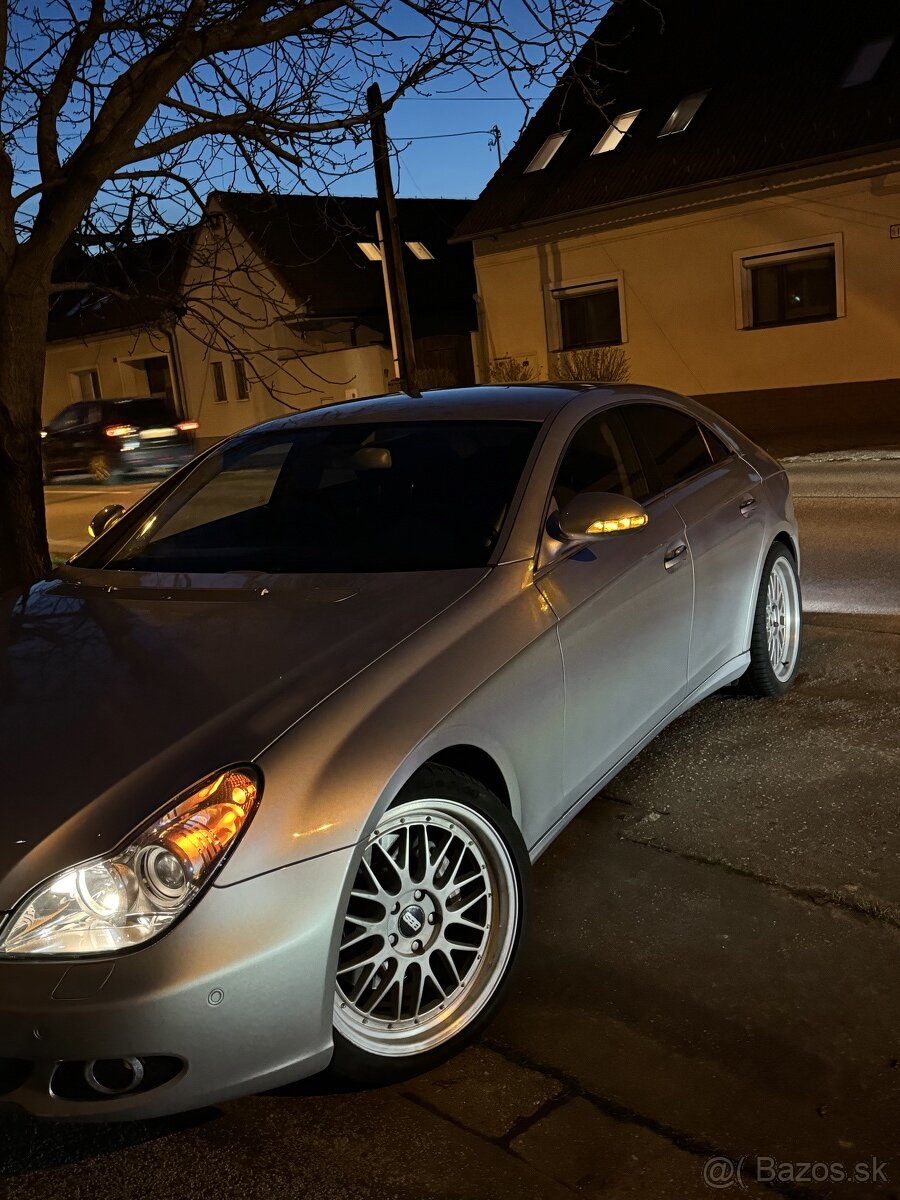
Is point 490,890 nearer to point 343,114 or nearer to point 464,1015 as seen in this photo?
point 464,1015

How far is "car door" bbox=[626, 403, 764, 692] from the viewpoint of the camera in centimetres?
449

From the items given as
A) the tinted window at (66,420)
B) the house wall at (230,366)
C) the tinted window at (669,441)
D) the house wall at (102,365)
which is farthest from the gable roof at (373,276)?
the tinted window at (669,441)

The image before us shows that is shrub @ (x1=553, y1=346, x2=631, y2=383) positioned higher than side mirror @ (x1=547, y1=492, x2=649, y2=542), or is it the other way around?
side mirror @ (x1=547, y1=492, x2=649, y2=542)

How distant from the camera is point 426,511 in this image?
3836mm

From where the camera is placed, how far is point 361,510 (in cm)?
394

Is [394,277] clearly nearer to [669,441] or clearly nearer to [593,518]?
[669,441]

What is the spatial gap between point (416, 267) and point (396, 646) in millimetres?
30198

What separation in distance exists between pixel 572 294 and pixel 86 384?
21702 millimetres

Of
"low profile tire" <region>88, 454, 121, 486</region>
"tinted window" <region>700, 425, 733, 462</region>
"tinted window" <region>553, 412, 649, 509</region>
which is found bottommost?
"low profile tire" <region>88, 454, 121, 486</region>

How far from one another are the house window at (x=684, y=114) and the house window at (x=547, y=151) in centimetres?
273

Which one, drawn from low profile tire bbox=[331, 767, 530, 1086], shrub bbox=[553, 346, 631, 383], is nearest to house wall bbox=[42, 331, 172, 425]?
shrub bbox=[553, 346, 631, 383]

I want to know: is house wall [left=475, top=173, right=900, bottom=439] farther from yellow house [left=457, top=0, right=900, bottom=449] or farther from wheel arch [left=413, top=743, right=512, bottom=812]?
wheel arch [left=413, top=743, right=512, bottom=812]

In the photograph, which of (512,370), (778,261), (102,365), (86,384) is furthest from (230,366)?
(778,261)

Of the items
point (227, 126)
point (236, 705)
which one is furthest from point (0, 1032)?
point (227, 126)
